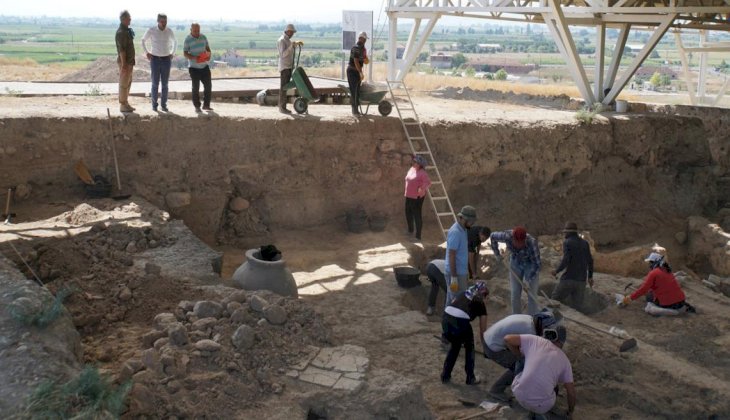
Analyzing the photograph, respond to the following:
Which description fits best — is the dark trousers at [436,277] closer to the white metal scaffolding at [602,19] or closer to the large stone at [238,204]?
the large stone at [238,204]

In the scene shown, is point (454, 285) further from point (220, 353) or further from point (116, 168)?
point (116, 168)

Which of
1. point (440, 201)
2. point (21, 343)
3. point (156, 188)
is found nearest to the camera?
point (21, 343)

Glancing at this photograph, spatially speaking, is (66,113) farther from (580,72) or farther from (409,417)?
(580,72)

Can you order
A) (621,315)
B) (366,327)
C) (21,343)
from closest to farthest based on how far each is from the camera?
(21,343), (366,327), (621,315)

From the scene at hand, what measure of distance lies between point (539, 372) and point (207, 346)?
124 inches

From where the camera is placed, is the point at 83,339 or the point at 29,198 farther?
the point at 29,198

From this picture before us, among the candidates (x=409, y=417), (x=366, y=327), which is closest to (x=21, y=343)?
(x=409, y=417)

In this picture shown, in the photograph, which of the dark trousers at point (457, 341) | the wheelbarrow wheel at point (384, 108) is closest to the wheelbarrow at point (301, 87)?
the wheelbarrow wheel at point (384, 108)

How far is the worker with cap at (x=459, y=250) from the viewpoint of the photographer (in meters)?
8.84

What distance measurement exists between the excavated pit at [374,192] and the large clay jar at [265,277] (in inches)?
20.9

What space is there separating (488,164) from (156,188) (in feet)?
21.6

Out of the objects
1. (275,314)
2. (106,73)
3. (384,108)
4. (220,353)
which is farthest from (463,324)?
(106,73)

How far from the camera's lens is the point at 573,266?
10.4 metres

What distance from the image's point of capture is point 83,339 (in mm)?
7840
